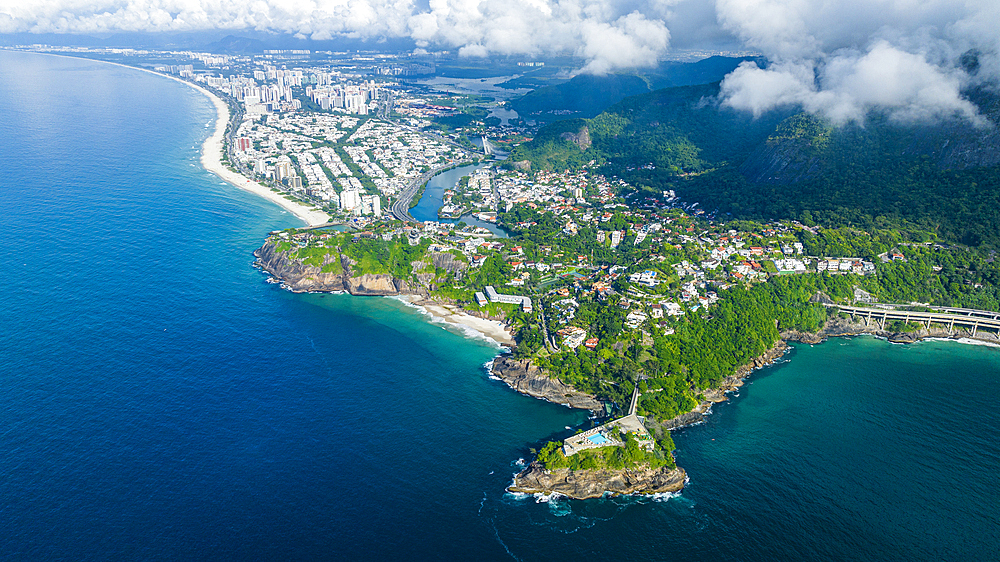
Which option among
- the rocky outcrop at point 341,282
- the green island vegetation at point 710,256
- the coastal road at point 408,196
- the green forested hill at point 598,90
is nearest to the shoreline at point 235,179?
the coastal road at point 408,196

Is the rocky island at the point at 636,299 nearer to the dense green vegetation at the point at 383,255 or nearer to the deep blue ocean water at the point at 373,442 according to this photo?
the dense green vegetation at the point at 383,255

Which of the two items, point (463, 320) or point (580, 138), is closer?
point (463, 320)

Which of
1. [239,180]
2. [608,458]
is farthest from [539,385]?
[239,180]

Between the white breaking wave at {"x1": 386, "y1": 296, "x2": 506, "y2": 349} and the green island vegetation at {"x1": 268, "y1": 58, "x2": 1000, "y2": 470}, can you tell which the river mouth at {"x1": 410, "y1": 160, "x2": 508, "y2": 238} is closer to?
the green island vegetation at {"x1": 268, "y1": 58, "x2": 1000, "y2": 470}

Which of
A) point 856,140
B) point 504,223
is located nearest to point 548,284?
point 504,223

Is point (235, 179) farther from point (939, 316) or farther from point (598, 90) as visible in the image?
point (598, 90)

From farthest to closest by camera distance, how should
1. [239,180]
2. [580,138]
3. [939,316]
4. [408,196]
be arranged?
[580,138] → [239,180] → [408,196] → [939,316]

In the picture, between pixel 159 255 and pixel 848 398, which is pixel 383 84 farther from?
pixel 848 398
